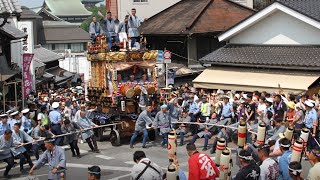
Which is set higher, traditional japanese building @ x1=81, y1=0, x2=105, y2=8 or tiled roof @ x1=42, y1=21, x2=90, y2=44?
traditional japanese building @ x1=81, y1=0, x2=105, y2=8

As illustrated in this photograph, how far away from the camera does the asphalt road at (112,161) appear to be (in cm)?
1551

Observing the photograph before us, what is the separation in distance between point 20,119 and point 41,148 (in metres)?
1.37

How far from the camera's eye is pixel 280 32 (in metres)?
24.6

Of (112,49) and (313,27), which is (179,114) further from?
(313,27)

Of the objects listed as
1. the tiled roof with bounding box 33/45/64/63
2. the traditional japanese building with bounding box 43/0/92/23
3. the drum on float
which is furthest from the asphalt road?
the traditional japanese building with bounding box 43/0/92/23

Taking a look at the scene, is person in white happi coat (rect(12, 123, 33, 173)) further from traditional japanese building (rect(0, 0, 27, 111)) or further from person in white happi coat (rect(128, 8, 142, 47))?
traditional japanese building (rect(0, 0, 27, 111))

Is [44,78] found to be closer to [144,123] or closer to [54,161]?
[144,123]

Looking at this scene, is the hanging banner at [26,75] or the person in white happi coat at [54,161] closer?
the person in white happi coat at [54,161]

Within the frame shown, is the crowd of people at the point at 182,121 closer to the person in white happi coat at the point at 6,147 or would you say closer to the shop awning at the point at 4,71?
the person in white happi coat at the point at 6,147

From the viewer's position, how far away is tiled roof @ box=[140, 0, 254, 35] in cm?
3266

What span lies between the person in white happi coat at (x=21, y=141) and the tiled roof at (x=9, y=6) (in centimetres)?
608

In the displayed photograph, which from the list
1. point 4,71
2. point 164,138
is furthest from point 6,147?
point 4,71

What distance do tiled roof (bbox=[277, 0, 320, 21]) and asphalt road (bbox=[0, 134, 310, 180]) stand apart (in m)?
8.16

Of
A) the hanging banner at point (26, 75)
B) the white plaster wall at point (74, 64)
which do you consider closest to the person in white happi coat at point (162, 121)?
the hanging banner at point (26, 75)
